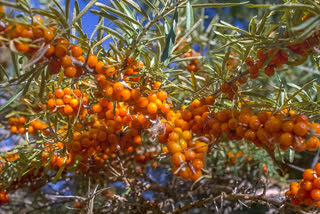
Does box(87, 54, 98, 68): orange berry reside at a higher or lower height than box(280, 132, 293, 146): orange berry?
higher

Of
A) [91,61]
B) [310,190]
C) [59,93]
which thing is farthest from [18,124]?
[310,190]

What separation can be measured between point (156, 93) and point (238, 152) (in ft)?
2.81

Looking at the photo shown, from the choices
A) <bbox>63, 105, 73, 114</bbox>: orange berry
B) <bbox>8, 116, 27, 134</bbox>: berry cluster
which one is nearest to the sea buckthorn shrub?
<bbox>63, 105, 73, 114</bbox>: orange berry

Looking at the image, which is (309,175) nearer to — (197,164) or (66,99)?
(197,164)

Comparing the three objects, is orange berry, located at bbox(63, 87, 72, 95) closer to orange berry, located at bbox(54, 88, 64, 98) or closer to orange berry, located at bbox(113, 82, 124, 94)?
orange berry, located at bbox(54, 88, 64, 98)

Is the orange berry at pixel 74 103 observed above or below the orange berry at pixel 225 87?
below

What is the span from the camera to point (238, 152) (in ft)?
4.66

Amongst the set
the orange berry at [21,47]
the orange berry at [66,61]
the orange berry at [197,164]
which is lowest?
the orange berry at [197,164]

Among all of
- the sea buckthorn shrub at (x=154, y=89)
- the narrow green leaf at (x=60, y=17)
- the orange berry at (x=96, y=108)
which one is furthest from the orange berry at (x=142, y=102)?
the narrow green leaf at (x=60, y=17)

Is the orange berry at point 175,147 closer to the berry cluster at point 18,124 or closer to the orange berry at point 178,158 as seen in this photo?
the orange berry at point 178,158

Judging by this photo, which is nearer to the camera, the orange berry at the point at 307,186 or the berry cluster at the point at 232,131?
the berry cluster at the point at 232,131

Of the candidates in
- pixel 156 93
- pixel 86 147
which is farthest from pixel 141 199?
pixel 156 93

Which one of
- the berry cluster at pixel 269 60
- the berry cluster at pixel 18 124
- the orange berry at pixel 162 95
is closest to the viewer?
the berry cluster at pixel 269 60

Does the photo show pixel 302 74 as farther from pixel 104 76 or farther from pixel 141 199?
pixel 104 76
